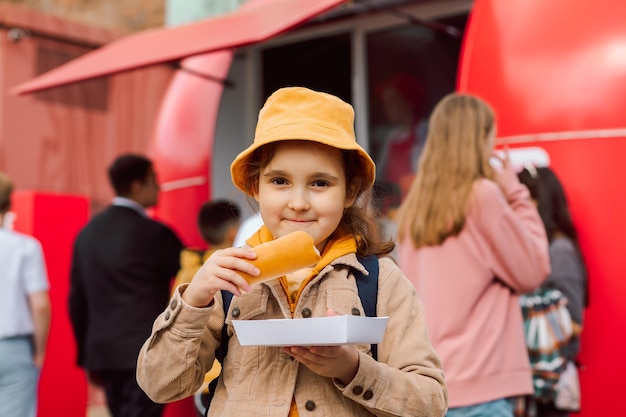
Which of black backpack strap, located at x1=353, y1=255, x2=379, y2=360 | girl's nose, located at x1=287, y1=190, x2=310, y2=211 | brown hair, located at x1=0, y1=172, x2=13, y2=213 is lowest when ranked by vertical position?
black backpack strap, located at x1=353, y1=255, x2=379, y2=360

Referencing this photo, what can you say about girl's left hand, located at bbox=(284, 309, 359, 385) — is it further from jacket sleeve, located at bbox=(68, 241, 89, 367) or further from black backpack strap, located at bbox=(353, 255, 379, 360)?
jacket sleeve, located at bbox=(68, 241, 89, 367)

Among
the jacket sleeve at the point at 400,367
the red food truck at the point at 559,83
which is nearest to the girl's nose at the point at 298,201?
the jacket sleeve at the point at 400,367

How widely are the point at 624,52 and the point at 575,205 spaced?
0.77m

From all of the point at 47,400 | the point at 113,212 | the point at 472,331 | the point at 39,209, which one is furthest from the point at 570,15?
the point at 47,400

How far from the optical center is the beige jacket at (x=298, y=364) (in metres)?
1.97

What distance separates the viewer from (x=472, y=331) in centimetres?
359

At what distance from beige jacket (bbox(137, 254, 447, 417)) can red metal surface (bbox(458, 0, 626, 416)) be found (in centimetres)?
252

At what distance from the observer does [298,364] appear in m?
2.02

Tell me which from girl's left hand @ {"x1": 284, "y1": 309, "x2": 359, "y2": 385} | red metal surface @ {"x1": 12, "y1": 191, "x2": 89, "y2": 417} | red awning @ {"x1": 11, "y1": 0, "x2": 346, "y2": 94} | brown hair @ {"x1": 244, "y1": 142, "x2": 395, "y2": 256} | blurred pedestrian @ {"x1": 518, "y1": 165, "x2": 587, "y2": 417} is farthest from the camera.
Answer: red metal surface @ {"x1": 12, "y1": 191, "x2": 89, "y2": 417}

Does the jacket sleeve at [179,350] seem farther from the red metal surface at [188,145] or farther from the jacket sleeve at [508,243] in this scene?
the red metal surface at [188,145]

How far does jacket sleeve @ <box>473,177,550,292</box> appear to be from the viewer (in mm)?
3598

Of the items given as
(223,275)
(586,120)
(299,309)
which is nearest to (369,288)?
(299,309)

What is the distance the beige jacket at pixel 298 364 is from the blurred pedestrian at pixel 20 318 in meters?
2.81

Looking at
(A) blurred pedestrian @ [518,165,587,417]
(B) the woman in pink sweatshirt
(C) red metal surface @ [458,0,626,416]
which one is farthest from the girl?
(C) red metal surface @ [458,0,626,416]
